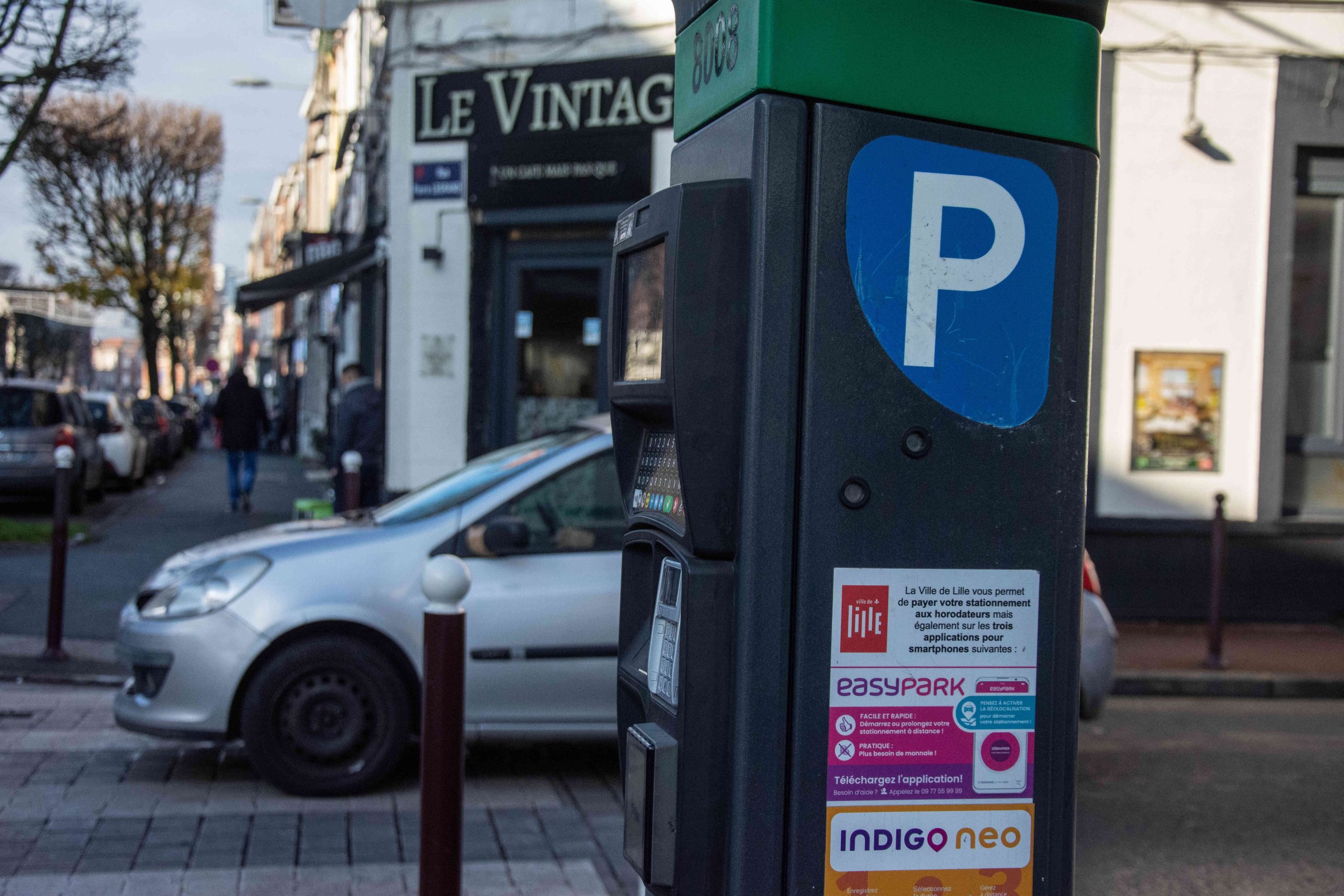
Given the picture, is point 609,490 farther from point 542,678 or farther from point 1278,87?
point 1278,87

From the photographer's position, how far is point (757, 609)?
6.77ft

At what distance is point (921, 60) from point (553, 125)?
35.6 ft

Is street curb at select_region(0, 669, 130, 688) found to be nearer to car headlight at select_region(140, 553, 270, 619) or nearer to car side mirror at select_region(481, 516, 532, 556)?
car headlight at select_region(140, 553, 270, 619)

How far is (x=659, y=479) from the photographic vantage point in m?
2.28

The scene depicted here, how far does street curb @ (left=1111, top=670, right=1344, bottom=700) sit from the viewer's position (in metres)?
8.27

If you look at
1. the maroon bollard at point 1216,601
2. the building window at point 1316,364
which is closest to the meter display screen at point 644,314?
the maroon bollard at point 1216,601

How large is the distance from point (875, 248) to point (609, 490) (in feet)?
12.5

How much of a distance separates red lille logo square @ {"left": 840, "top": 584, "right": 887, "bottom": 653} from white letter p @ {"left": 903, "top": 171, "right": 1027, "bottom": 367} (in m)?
0.36

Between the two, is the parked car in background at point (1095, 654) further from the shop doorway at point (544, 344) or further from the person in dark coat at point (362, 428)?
the shop doorway at point (544, 344)

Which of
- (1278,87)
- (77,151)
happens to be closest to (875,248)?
(1278,87)

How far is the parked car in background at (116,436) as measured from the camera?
21062 millimetres

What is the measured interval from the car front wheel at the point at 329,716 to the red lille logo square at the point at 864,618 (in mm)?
3637

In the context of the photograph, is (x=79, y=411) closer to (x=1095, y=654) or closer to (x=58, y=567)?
(x=58, y=567)

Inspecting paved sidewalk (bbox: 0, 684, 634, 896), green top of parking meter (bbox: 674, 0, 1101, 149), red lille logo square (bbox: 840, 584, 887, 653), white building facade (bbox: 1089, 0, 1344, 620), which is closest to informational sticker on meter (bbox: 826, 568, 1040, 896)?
red lille logo square (bbox: 840, 584, 887, 653)
